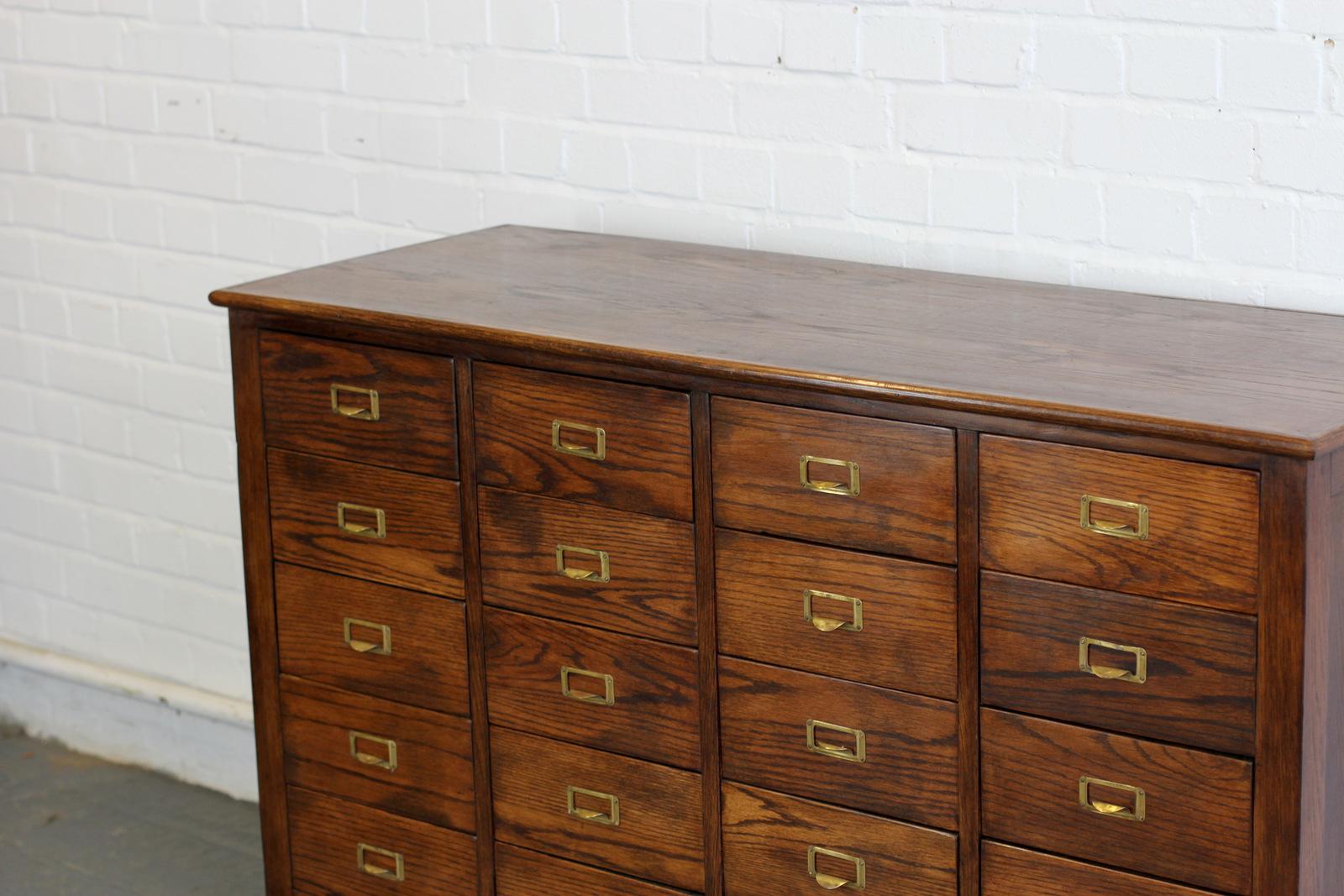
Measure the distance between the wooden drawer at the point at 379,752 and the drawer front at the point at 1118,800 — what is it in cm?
79

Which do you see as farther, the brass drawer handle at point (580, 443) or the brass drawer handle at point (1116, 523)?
the brass drawer handle at point (580, 443)

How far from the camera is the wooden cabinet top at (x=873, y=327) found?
6.12ft

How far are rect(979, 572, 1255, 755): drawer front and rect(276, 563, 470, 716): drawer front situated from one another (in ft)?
2.58

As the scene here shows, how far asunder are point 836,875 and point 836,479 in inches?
19.6

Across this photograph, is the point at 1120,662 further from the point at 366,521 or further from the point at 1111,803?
the point at 366,521

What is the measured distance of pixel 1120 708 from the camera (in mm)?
1919

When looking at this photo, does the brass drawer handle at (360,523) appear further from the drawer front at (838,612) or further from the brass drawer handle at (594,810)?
the drawer front at (838,612)

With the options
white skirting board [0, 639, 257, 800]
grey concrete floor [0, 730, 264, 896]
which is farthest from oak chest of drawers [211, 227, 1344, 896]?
white skirting board [0, 639, 257, 800]

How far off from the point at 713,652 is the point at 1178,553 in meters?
0.61

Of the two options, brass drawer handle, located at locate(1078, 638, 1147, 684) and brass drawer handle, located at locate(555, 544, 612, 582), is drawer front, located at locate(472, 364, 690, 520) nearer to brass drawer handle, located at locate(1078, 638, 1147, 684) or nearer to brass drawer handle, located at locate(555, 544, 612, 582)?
brass drawer handle, located at locate(555, 544, 612, 582)

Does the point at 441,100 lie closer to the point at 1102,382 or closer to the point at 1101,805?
the point at 1102,382

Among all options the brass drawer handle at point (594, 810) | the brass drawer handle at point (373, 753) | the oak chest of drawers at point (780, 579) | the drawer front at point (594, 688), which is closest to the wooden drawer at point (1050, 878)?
the oak chest of drawers at point (780, 579)

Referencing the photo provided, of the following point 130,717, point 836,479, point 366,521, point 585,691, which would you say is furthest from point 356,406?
point 130,717

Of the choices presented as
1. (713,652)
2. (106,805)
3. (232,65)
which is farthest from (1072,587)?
(106,805)
